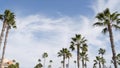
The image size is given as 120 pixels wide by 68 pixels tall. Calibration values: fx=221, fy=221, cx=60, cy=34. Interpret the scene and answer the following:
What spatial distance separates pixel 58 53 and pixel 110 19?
1796 inches

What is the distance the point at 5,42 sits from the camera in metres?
46.2

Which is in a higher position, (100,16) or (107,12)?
(107,12)

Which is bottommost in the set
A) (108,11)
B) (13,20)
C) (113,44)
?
(113,44)

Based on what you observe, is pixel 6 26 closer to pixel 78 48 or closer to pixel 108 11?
pixel 78 48

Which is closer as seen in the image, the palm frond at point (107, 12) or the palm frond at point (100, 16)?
the palm frond at point (107, 12)

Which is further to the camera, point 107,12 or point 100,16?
point 100,16

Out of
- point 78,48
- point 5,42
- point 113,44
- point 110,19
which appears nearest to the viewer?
point 113,44

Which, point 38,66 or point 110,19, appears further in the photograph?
point 38,66

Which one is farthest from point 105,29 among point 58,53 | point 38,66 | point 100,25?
point 38,66

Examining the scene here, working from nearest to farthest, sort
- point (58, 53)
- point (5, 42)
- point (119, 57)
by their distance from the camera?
1. point (5, 42)
2. point (58, 53)
3. point (119, 57)

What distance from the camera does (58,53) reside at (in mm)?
76188

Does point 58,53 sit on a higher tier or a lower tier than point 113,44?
higher

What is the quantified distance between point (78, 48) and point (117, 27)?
2381 cm

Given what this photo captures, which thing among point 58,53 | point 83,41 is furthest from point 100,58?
point 83,41
